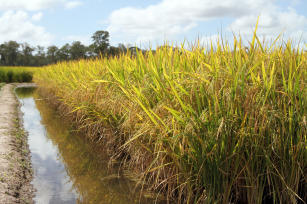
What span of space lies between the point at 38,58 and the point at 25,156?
71.2 meters

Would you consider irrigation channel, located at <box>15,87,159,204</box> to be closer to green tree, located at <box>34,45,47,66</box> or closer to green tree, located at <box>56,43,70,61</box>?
green tree, located at <box>56,43,70,61</box>

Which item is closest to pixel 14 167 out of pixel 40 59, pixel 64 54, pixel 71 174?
pixel 71 174

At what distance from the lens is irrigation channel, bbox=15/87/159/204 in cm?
331

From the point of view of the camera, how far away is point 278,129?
2.21m

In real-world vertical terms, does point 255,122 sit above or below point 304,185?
above

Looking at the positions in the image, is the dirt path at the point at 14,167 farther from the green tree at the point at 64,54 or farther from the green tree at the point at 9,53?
the green tree at the point at 9,53

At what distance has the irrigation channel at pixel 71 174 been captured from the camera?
3.31m

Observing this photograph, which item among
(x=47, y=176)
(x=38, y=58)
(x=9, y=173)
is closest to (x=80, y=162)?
(x=47, y=176)

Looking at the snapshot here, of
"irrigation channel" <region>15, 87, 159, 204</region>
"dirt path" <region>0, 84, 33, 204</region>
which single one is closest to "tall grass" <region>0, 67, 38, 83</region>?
"irrigation channel" <region>15, 87, 159, 204</region>

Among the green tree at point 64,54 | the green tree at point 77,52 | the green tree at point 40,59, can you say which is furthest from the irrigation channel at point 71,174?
the green tree at point 40,59

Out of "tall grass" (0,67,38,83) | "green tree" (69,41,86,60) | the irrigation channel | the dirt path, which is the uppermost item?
"green tree" (69,41,86,60)

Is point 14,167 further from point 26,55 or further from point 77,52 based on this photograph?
point 26,55

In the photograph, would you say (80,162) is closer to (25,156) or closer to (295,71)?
(25,156)

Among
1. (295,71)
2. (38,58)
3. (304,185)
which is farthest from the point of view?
(38,58)
